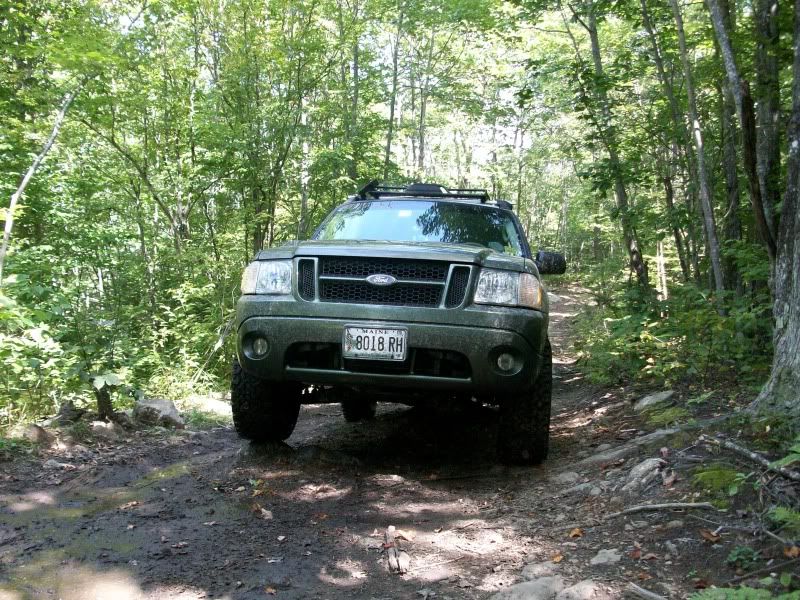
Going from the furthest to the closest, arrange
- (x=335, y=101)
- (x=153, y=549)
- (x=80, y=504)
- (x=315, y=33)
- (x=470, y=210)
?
(x=335, y=101) → (x=315, y=33) → (x=470, y=210) → (x=80, y=504) → (x=153, y=549)

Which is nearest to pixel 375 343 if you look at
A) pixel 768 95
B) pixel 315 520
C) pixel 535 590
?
pixel 315 520

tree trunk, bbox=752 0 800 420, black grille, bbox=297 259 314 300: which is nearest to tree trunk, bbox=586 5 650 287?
tree trunk, bbox=752 0 800 420

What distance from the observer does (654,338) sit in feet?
19.4

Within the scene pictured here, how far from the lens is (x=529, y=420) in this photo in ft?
13.1

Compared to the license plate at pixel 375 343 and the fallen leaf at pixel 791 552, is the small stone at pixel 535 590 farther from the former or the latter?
the license plate at pixel 375 343

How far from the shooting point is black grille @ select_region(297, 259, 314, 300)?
3795 millimetres

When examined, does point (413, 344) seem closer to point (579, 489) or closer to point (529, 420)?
point (529, 420)

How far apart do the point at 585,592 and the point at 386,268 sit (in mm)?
2044

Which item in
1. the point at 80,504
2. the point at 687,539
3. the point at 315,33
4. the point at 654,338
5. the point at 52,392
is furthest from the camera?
the point at 315,33

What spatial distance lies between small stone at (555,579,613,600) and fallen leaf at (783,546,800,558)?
64 centimetres

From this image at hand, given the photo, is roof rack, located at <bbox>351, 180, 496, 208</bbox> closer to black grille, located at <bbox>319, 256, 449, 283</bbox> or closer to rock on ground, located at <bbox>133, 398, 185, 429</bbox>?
black grille, located at <bbox>319, 256, 449, 283</bbox>

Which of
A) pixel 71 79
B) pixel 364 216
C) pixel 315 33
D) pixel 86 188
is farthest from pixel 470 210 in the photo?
pixel 86 188

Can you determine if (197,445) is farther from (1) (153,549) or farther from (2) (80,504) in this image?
(1) (153,549)

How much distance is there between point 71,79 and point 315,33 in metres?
4.35
